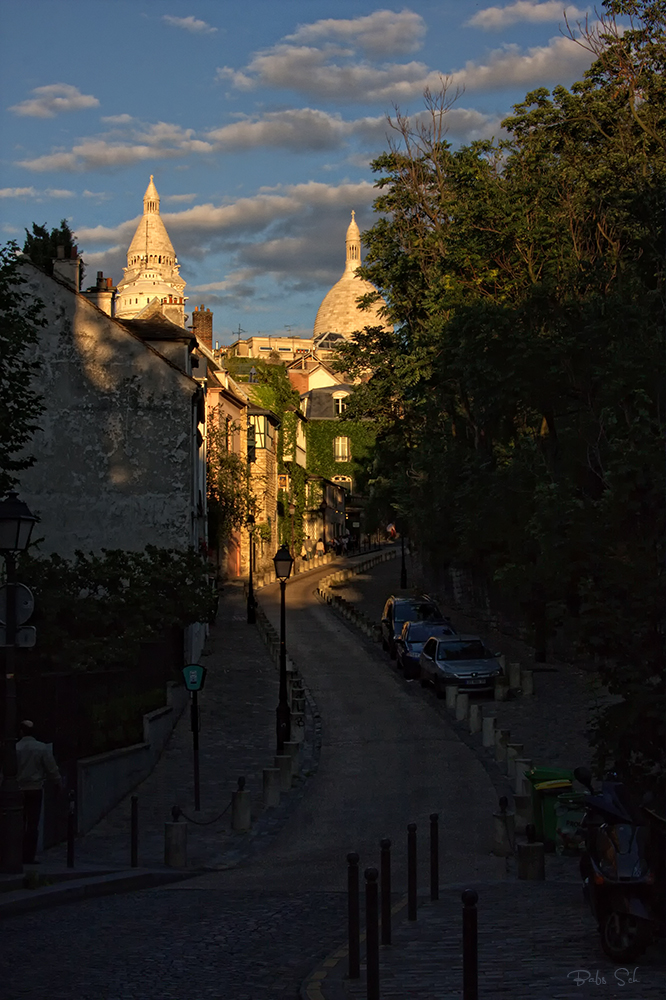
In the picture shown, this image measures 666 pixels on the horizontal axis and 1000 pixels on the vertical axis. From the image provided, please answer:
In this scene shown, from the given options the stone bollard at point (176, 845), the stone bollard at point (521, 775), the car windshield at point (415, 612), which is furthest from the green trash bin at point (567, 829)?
the car windshield at point (415, 612)

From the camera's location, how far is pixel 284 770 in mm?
21312

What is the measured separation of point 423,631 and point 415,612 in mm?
4316

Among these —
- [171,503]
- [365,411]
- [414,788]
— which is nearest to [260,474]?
[365,411]

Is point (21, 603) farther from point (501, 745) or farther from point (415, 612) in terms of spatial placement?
point (415, 612)

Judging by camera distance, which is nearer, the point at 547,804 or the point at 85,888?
the point at 85,888

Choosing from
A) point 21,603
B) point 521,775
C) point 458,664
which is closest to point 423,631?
point 458,664

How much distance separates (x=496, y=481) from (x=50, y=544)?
13115mm

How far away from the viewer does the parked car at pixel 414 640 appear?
35.0m

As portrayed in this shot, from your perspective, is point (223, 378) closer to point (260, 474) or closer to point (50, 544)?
point (260, 474)

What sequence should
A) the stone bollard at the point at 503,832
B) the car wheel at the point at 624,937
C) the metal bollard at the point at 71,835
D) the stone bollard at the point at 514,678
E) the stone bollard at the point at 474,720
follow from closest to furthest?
the car wheel at the point at 624,937 → the metal bollard at the point at 71,835 → the stone bollard at the point at 503,832 → the stone bollard at the point at 474,720 → the stone bollard at the point at 514,678

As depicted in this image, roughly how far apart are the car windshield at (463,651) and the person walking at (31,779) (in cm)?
1807

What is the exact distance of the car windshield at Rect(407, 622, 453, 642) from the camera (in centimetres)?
3591

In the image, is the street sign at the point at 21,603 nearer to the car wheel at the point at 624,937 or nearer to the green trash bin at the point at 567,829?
the green trash bin at the point at 567,829

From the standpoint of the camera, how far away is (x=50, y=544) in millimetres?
35594
